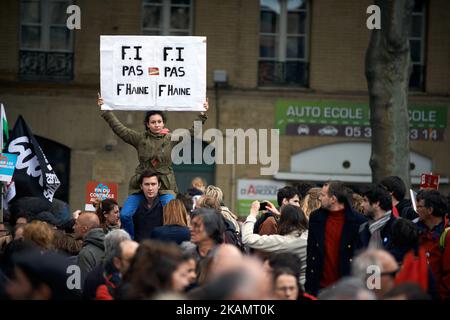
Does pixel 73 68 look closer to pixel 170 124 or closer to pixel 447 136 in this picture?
pixel 170 124

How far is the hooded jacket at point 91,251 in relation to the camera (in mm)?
9172

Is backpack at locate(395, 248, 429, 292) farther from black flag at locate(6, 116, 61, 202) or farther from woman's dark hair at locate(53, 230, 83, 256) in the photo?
black flag at locate(6, 116, 61, 202)

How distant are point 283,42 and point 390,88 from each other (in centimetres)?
735

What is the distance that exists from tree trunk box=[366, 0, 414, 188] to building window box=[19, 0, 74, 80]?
894 cm

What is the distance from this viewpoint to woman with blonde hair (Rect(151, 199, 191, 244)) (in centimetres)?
924

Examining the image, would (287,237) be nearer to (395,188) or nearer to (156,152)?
(395,188)

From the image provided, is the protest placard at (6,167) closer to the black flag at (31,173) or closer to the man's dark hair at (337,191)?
the black flag at (31,173)

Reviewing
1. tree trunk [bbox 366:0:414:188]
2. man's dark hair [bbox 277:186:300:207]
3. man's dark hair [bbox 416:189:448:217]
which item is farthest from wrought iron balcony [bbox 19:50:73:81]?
man's dark hair [bbox 416:189:448:217]

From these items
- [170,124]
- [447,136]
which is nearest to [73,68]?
[170,124]

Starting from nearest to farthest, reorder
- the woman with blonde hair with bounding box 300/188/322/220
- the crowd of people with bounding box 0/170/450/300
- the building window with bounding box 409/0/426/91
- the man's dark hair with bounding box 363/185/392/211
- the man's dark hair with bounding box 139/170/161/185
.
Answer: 1. the crowd of people with bounding box 0/170/450/300
2. the man's dark hair with bounding box 363/185/392/211
3. the man's dark hair with bounding box 139/170/161/185
4. the woman with blonde hair with bounding box 300/188/322/220
5. the building window with bounding box 409/0/426/91

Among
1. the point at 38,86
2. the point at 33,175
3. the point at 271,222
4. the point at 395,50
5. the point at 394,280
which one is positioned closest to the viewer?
the point at 394,280

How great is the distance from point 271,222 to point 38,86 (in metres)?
14.2

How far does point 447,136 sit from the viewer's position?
24.9 meters

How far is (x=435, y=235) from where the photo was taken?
31.6 feet
